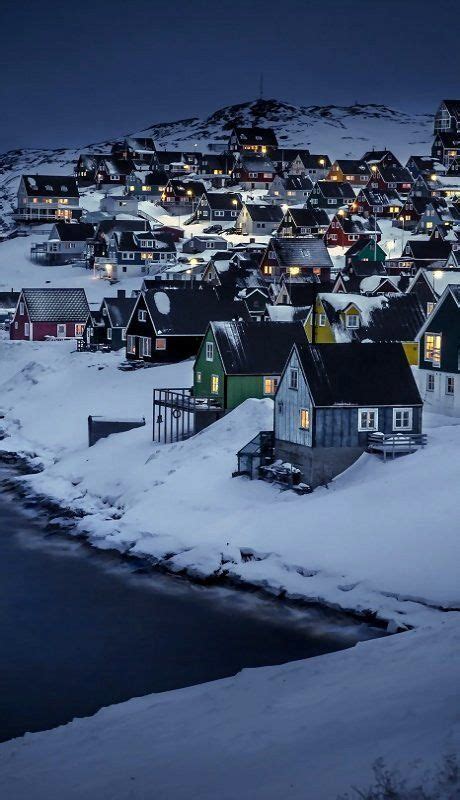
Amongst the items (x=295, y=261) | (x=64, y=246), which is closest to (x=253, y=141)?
(x=64, y=246)

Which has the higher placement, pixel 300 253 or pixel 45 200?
pixel 45 200

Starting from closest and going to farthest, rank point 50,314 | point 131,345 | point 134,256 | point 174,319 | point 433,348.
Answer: point 433,348
point 174,319
point 131,345
point 50,314
point 134,256

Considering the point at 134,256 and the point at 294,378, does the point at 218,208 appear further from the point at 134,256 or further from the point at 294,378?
the point at 294,378

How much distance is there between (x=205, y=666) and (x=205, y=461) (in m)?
17.7

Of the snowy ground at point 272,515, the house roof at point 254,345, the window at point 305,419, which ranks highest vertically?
the house roof at point 254,345

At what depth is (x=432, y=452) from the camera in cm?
4281

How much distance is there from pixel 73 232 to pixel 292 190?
145ft

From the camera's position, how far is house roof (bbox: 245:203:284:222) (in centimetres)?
13225

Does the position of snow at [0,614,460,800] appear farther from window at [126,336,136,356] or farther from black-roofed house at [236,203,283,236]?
black-roofed house at [236,203,283,236]

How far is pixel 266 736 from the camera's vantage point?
23422mm

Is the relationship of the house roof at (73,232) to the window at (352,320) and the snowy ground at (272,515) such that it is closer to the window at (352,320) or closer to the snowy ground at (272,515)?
the window at (352,320)

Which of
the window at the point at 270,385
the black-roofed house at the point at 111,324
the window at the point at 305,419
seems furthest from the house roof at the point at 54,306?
the window at the point at 305,419

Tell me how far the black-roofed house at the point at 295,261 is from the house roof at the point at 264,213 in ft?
74.2

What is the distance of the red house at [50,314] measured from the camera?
88.6 metres
